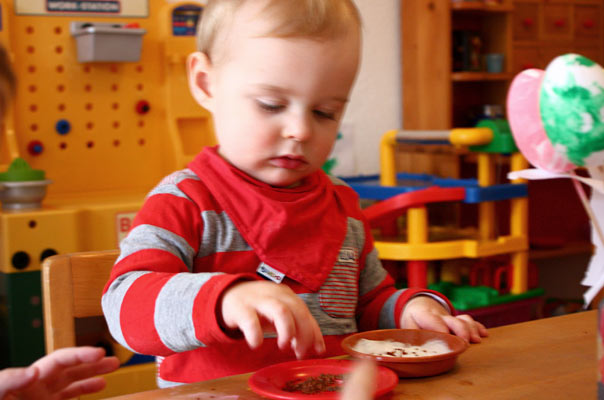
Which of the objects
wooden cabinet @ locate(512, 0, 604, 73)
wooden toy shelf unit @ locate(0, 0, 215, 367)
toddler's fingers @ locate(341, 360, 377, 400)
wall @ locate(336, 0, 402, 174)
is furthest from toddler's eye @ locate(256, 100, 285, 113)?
wooden cabinet @ locate(512, 0, 604, 73)

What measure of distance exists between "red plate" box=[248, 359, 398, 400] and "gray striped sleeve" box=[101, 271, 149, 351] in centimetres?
16

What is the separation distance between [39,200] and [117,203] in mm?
182

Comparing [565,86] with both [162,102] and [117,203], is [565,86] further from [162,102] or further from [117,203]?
[162,102]

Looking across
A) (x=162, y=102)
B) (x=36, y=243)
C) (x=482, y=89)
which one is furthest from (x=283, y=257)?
(x=482, y=89)

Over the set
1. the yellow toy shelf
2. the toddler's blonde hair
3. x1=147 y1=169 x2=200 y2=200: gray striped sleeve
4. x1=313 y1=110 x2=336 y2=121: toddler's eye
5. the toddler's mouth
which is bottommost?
the yellow toy shelf

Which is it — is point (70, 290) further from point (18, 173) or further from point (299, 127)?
point (18, 173)

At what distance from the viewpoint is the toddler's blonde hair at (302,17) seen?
2.46 ft

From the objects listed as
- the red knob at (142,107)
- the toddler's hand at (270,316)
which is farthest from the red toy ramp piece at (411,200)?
the toddler's hand at (270,316)

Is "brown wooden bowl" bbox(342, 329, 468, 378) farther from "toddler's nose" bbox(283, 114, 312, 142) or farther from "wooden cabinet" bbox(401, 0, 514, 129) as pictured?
"wooden cabinet" bbox(401, 0, 514, 129)

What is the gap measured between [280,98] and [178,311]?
0.27 m

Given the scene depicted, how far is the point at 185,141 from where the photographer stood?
2111 millimetres

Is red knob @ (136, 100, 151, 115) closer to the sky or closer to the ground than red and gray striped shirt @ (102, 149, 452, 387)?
closer to the sky

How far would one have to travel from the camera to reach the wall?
2.50 m

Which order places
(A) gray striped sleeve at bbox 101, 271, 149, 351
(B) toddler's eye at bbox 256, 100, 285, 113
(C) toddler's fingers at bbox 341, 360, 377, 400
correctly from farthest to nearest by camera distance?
(B) toddler's eye at bbox 256, 100, 285, 113
(A) gray striped sleeve at bbox 101, 271, 149, 351
(C) toddler's fingers at bbox 341, 360, 377, 400
